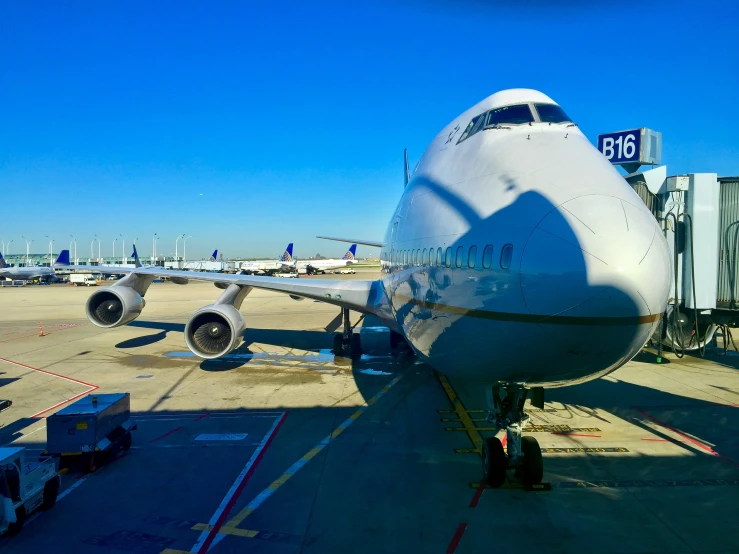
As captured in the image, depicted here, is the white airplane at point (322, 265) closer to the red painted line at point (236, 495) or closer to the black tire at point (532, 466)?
the red painted line at point (236, 495)

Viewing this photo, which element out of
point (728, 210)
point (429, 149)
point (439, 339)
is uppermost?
point (429, 149)

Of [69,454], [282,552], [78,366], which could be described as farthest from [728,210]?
[78,366]

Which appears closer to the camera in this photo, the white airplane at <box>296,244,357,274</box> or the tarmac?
the tarmac

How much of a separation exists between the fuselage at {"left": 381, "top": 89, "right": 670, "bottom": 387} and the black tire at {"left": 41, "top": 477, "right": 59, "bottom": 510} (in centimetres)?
625

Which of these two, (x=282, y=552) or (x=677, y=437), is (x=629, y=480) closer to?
(x=677, y=437)

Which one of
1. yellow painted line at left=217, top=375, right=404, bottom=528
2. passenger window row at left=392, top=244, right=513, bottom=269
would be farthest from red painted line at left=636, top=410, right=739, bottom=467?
passenger window row at left=392, top=244, right=513, bottom=269

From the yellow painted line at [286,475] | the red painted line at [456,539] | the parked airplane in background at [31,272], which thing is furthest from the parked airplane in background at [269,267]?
the red painted line at [456,539]

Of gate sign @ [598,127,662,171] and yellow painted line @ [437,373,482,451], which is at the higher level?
gate sign @ [598,127,662,171]

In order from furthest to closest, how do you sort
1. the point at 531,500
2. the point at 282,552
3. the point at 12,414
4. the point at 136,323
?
the point at 136,323, the point at 12,414, the point at 531,500, the point at 282,552

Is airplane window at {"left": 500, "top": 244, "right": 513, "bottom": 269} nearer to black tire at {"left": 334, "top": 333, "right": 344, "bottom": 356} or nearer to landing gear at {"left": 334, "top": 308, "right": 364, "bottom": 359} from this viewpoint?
landing gear at {"left": 334, "top": 308, "right": 364, "bottom": 359}

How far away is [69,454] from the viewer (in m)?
9.68

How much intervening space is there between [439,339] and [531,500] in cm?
327

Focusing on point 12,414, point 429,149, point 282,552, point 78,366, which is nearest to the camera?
point 282,552

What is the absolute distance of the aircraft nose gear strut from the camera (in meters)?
8.23
